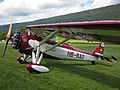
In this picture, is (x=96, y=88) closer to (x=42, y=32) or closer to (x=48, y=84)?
(x=48, y=84)

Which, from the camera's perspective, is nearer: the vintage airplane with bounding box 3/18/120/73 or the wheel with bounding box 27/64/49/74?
the wheel with bounding box 27/64/49/74

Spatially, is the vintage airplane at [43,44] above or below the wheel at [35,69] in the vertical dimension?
above

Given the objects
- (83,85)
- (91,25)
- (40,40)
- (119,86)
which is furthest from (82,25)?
(40,40)

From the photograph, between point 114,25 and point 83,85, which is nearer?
point 114,25

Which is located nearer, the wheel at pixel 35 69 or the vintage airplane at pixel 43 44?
the wheel at pixel 35 69

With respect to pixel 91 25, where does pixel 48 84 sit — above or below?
below

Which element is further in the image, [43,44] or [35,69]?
[43,44]

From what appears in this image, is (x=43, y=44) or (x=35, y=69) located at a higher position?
(x=43, y=44)

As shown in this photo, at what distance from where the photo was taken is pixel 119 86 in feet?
24.6

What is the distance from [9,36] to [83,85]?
4.65 metres

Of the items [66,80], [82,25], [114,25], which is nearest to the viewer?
[114,25]

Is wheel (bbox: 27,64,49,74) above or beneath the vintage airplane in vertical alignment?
beneath

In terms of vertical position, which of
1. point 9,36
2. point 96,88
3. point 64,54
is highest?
point 9,36

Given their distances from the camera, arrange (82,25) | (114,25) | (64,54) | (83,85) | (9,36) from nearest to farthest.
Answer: (114,25) < (82,25) < (83,85) < (9,36) < (64,54)
